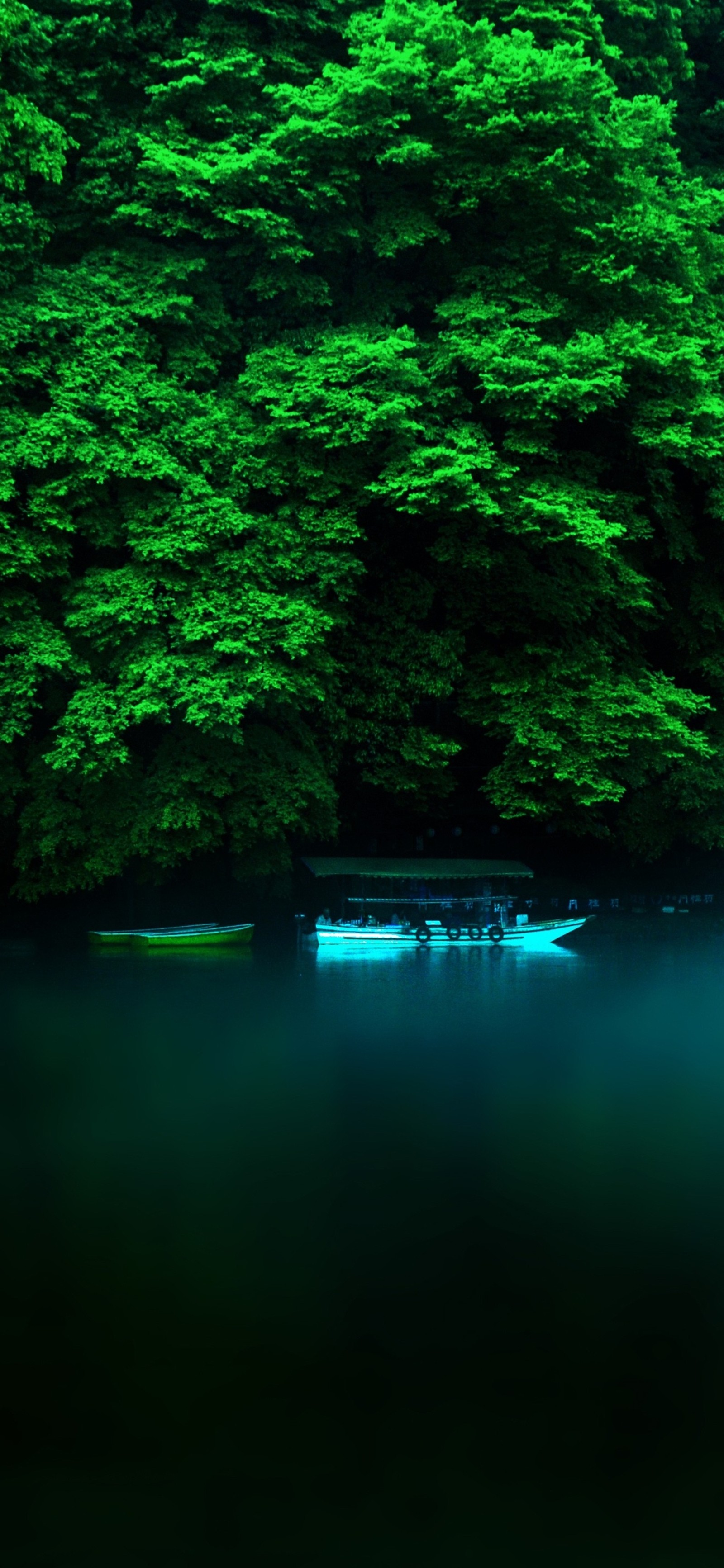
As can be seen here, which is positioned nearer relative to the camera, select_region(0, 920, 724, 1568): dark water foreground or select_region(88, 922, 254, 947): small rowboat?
select_region(0, 920, 724, 1568): dark water foreground

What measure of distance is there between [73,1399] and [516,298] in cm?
2006

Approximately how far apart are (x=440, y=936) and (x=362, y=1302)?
1646 centimetres

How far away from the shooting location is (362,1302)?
7.22 m

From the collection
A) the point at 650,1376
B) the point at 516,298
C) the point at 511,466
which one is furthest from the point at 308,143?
the point at 650,1376

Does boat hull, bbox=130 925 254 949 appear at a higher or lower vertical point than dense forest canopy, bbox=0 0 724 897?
lower

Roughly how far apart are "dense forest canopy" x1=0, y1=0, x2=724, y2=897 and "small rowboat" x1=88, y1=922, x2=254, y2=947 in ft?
4.10

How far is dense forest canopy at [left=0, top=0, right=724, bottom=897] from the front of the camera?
20703 millimetres

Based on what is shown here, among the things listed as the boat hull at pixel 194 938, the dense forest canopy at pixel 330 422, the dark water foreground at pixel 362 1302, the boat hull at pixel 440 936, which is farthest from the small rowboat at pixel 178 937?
the dark water foreground at pixel 362 1302

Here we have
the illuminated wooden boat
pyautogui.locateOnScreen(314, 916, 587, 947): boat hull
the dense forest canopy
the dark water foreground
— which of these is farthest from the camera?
the illuminated wooden boat

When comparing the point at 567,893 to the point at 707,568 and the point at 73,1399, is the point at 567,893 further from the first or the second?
the point at 73,1399

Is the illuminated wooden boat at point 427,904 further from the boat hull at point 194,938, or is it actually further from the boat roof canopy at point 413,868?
the boat hull at point 194,938

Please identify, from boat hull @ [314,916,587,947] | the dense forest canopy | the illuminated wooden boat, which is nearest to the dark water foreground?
the dense forest canopy

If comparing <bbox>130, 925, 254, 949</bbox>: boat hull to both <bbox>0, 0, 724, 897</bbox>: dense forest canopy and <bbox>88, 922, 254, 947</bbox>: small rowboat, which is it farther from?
<bbox>0, 0, 724, 897</bbox>: dense forest canopy

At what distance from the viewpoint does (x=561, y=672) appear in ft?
75.9
